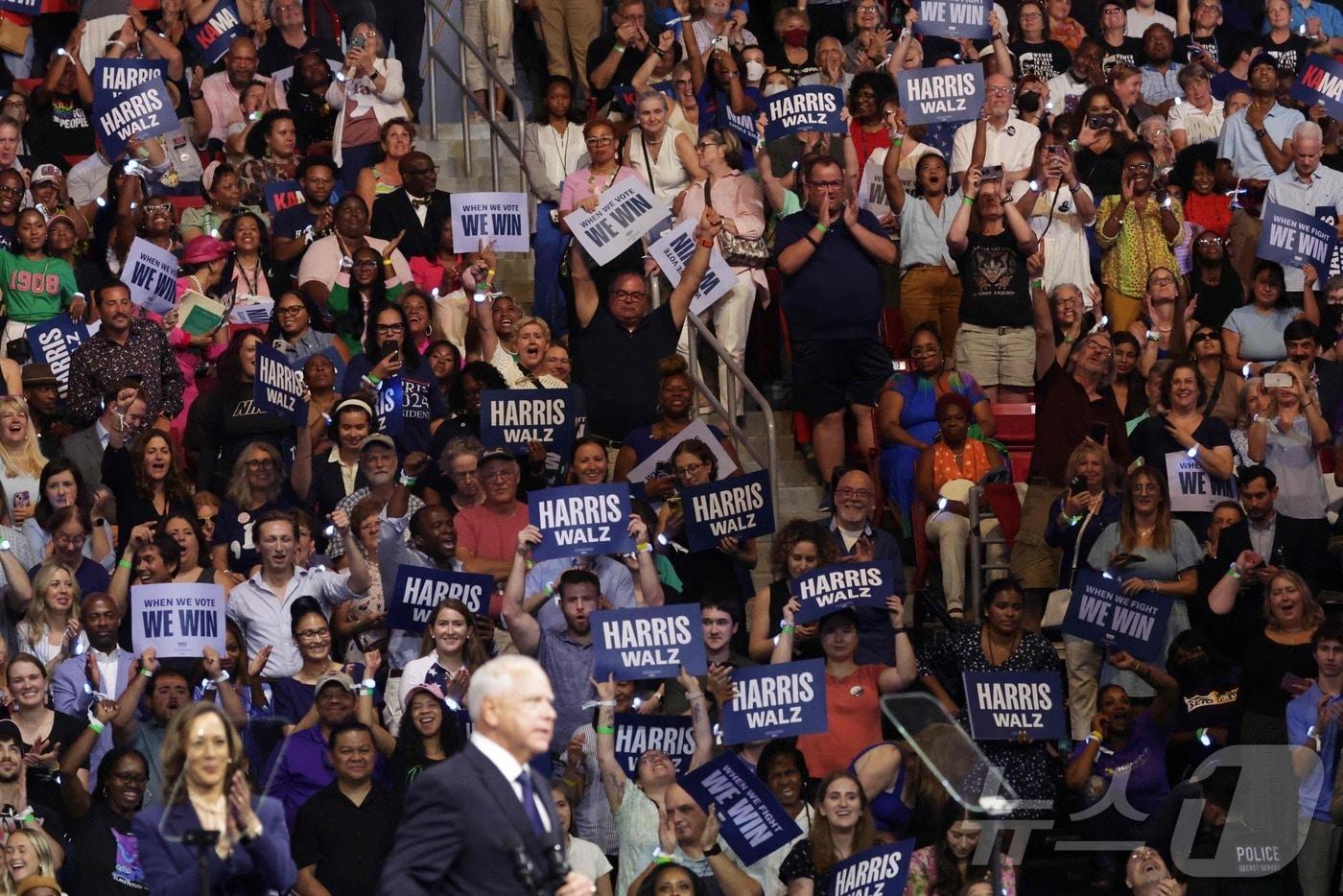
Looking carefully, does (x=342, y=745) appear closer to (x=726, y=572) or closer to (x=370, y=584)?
(x=370, y=584)

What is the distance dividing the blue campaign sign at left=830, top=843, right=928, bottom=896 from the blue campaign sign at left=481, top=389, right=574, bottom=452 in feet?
9.83

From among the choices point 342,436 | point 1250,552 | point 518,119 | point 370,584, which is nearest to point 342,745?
point 370,584

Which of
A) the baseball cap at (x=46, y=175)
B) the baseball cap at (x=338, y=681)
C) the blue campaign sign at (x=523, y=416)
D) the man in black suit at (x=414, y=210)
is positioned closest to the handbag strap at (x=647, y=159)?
the man in black suit at (x=414, y=210)

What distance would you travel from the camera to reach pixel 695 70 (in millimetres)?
15383

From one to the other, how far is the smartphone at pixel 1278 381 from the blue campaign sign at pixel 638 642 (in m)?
3.75

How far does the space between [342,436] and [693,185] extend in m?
2.72

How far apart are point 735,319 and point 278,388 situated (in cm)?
245

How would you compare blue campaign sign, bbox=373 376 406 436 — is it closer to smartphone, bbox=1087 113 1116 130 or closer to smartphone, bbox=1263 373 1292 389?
smartphone, bbox=1263 373 1292 389

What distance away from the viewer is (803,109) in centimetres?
1409

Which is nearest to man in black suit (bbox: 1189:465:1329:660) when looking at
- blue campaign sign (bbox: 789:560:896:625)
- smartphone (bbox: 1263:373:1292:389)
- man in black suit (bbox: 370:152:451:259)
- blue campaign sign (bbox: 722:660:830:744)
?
smartphone (bbox: 1263:373:1292:389)

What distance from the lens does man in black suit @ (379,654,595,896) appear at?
6156 mm

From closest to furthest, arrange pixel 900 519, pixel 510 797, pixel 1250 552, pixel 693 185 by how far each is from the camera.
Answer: pixel 510 797, pixel 1250 552, pixel 900 519, pixel 693 185

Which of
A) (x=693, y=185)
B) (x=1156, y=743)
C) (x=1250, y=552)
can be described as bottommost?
(x=1156, y=743)

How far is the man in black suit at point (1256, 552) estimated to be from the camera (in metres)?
11.9
